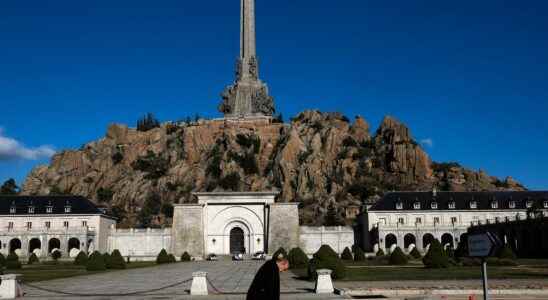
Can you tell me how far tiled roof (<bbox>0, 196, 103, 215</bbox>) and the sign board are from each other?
236 ft

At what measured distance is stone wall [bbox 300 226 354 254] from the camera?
73250 mm

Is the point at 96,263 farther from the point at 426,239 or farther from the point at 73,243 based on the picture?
the point at 426,239

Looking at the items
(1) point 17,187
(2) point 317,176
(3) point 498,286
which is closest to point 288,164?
(2) point 317,176

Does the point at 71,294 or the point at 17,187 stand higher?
the point at 17,187

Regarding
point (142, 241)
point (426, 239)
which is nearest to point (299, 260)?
point (142, 241)

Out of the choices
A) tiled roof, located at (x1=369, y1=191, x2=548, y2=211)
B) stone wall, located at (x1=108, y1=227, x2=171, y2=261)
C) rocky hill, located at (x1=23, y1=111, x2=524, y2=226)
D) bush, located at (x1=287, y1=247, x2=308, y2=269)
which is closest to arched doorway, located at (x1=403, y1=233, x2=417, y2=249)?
tiled roof, located at (x1=369, y1=191, x2=548, y2=211)

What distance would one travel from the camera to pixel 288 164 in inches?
4060

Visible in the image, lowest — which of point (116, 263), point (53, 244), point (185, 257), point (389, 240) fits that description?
point (185, 257)

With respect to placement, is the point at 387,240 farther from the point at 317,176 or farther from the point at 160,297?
the point at 160,297

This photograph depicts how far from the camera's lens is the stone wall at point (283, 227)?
68.8 metres

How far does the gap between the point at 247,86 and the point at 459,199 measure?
174ft

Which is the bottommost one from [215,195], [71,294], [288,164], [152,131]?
[71,294]

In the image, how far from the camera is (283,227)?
69875 millimetres

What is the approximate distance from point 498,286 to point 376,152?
8916 cm
